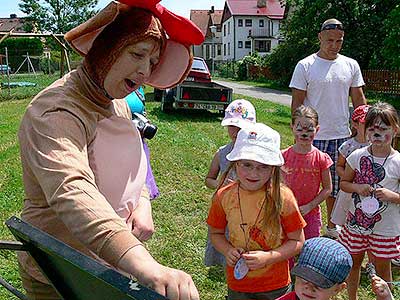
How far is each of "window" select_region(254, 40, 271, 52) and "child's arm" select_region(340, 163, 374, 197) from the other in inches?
2724

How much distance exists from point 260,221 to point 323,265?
0.63 meters

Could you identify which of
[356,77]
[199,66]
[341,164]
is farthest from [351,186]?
[199,66]

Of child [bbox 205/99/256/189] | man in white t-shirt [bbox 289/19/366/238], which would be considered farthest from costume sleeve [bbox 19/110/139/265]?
man in white t-shirt [bbox 289/19/366/238]

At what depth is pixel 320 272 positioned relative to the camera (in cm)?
222

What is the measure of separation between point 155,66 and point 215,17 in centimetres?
8452

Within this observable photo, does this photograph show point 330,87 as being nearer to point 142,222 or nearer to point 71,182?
point 142,222

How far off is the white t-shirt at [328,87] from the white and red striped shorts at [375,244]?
1455mm

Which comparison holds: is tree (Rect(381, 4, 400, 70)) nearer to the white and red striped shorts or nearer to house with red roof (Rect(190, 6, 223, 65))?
the white and red striped shorts

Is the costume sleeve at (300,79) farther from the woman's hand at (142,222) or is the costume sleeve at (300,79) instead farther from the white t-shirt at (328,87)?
the woman's hand at (142,222)

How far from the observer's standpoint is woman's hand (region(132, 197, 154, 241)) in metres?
1.91

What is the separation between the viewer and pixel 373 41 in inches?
1012

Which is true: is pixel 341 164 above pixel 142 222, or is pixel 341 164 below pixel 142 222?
below

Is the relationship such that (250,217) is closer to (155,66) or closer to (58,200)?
(155,66)

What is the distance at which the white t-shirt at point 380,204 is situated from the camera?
361 cm
